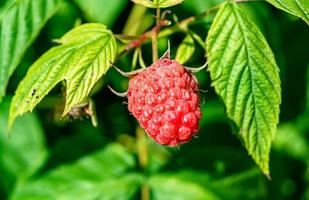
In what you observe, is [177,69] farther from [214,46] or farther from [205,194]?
[205,194]

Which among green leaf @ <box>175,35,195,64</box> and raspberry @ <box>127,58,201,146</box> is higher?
raspberry @ <box>127,58,201,146</box>

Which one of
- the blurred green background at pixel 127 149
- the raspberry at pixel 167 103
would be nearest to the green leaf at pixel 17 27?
the blurred green background at pixel 127 149

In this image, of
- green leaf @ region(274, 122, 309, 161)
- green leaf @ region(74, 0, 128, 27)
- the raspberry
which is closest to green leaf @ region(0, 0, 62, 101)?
green leaf @ region(74, 0, 128, 27)

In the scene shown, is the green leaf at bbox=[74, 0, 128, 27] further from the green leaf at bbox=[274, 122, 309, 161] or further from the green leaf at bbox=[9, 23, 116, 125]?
the green leaf at bbox=[274, 122, 309, 161]

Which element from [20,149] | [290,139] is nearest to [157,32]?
[20,149]

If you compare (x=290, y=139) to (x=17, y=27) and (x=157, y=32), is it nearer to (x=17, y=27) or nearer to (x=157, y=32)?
(x=157, y=32)

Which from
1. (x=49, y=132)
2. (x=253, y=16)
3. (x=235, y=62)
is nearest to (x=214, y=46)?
(x=235, y=62)
